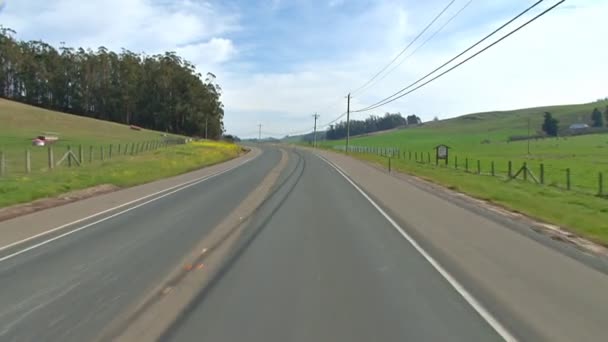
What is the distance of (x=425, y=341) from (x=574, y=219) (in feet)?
38.2

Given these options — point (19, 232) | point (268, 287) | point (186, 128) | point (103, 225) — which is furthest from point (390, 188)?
point (186, 128)

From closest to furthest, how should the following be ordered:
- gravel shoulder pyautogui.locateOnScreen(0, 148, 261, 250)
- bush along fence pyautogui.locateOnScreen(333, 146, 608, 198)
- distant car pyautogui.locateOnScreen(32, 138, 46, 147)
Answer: gravel shoulder pyautogui.locateOnScreen(0, 148, 261, 250) < bush along fence pyautogui.locateOnScreen(333, 146, 608, 198) < distant car pyautogui.locateOnScreen(32, 138, 46, 147)

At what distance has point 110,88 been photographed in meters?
132

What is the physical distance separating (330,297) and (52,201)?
47.2 feet

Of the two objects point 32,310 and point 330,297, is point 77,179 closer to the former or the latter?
point 32,310

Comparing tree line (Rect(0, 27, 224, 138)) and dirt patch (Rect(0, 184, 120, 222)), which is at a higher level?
tree line (Rect(0, 27, 224, 138))

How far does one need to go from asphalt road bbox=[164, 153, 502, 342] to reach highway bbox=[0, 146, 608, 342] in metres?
0.02

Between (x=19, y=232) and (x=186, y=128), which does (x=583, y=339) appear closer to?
(x=19, y=232)

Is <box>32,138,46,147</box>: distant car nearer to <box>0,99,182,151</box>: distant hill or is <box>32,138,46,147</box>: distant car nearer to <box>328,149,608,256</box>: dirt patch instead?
<box>0,99,182,151</box>: distant hill

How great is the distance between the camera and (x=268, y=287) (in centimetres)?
718

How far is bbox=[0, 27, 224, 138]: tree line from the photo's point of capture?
128 meters

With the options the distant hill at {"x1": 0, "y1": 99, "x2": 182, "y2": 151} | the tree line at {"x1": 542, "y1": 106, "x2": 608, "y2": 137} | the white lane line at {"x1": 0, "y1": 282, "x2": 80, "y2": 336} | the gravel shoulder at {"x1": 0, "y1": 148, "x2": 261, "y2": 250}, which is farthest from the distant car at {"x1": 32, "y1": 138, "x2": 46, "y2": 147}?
the tree line at {"x1": 542, "y1": 106, "x2": 608, "y2": 137}

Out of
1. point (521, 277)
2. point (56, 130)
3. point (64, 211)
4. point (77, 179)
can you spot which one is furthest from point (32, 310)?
point (56, 130)

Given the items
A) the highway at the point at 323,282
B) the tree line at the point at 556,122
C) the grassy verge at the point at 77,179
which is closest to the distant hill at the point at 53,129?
the grassy verge at the point at 77,179
